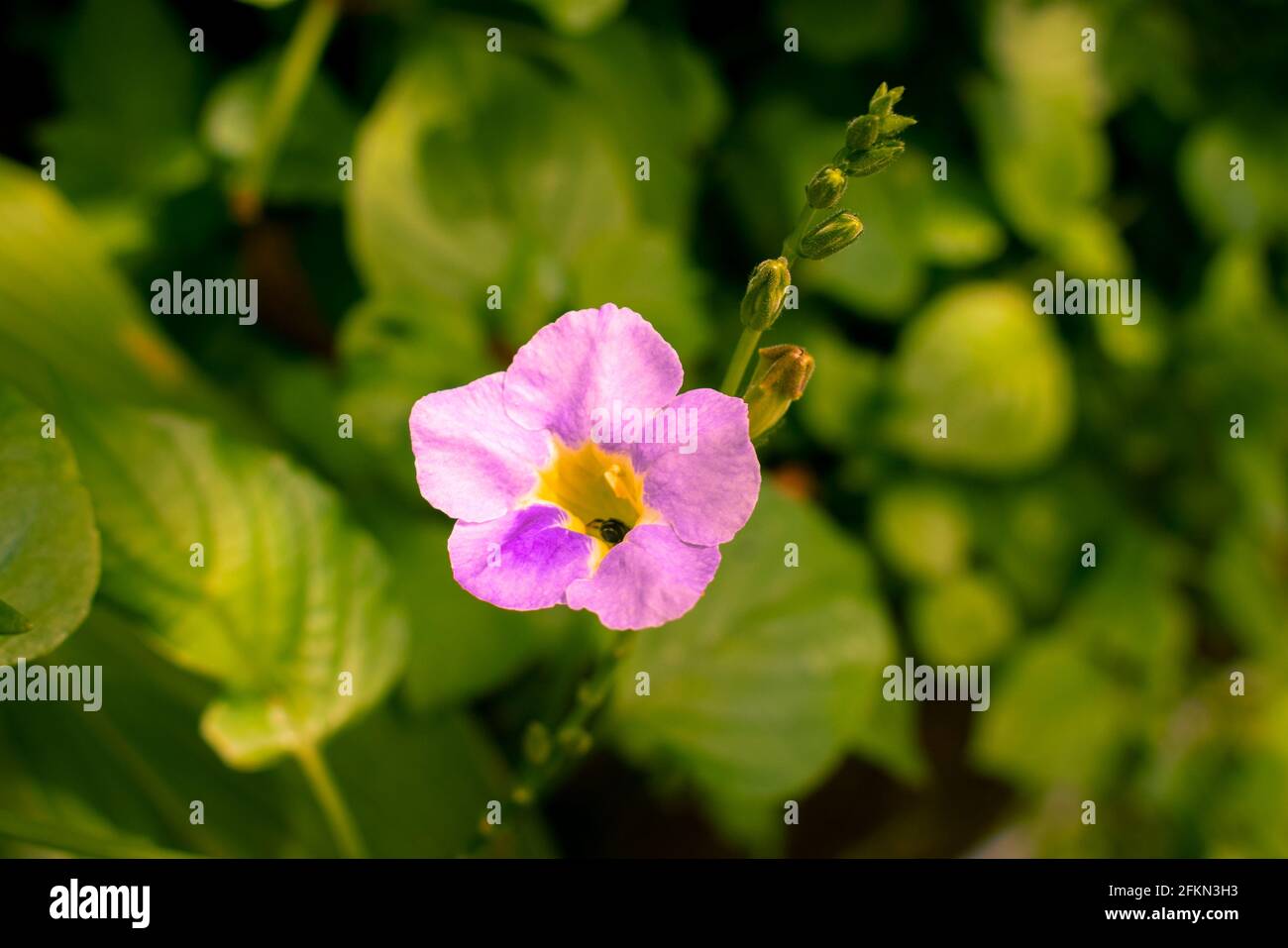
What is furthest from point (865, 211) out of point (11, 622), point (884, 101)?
point (11, 622)

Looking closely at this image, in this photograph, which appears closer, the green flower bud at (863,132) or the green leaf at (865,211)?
the green flower bud at (863,132)

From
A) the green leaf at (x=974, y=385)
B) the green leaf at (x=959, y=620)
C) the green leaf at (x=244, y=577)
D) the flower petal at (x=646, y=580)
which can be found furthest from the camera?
Answer: the green leaf at (x=959, y=620)

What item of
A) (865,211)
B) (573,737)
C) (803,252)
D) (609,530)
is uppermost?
(865,211)

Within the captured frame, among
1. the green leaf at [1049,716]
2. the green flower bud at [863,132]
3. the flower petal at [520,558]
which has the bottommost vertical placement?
the green leaf at [1049,716]

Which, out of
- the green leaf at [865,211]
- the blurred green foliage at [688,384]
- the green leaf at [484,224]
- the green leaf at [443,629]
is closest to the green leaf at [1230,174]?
the blurred green foliage at [688,384]

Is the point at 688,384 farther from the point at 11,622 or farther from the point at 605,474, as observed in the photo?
the point at 11,622

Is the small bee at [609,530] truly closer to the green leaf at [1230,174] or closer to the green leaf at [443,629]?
the green leaf at [443,629]
